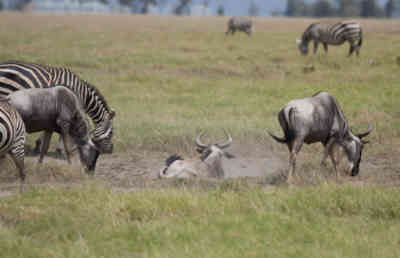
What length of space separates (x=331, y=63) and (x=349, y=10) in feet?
242

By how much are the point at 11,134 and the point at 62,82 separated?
8.73ft

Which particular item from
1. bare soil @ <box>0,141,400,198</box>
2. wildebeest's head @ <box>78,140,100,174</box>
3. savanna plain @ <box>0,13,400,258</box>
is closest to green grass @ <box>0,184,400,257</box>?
savanna plain @ <box>0,13,400,258</box>

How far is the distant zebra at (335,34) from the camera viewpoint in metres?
19.1

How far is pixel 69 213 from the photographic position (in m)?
5.35

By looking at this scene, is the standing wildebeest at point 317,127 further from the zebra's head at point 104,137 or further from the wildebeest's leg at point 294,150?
the zebra's head at point 104,137

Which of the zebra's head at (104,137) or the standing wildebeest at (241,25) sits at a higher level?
the standing wildebeest at (241,25)

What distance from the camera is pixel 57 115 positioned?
7.45 meters

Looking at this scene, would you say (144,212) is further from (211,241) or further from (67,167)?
(67,167)

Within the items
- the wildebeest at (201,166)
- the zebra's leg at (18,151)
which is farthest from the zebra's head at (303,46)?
the zebra's leg at (18,151)

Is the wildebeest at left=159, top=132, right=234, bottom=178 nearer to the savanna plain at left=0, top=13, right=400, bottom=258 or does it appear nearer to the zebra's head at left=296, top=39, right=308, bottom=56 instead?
the savanna plain at left=0, top=13, right=400, bottom=258

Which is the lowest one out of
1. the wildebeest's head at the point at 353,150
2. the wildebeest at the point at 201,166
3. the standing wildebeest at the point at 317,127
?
the wildebeest at the point at 201,166

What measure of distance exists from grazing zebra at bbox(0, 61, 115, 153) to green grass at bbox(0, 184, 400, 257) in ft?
6.28

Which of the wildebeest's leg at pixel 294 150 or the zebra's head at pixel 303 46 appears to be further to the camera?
the zebra's head at pixel 303 46

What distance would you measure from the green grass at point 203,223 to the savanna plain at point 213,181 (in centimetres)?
1
